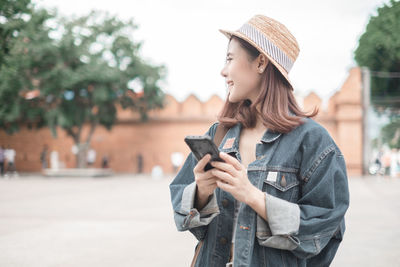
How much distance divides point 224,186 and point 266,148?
0.28 m

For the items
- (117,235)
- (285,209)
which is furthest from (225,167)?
(117,235)

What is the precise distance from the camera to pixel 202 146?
130cm

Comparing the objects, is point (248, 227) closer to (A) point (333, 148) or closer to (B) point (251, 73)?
(A) point (333, 148)

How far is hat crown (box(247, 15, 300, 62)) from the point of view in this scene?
1540 millimetres

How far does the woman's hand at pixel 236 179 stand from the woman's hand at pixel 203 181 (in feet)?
0.16

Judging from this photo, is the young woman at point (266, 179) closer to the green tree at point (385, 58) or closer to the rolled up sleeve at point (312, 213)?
the rolled up sleeve at point (312, 213)

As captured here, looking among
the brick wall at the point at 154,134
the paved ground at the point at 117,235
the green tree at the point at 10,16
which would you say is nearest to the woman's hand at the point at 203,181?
the green tree at the point at 10,16

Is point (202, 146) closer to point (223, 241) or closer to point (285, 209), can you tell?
point (285, 209)

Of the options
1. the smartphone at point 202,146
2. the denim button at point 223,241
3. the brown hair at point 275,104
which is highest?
the brown hair at point 275,104

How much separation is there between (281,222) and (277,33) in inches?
29.4

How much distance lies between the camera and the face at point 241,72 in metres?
1.60

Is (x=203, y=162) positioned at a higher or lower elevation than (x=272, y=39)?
lower

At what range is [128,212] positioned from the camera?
8336mm

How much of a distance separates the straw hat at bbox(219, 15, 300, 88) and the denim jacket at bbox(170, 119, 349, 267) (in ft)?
0.87
